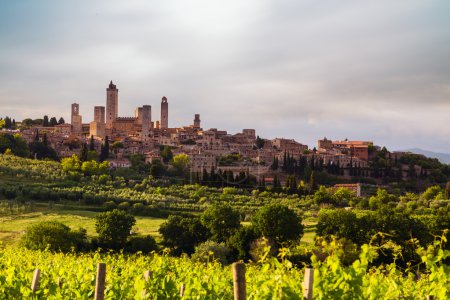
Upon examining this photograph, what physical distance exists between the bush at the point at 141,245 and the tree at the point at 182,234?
2.61 feet

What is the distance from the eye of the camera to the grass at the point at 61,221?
Result: 2801cm

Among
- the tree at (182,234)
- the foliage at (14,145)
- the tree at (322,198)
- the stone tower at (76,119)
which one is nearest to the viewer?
the tree at (182,234)

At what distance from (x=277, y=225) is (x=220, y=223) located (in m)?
2.97

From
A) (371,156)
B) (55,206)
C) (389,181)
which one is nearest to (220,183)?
(55,206)

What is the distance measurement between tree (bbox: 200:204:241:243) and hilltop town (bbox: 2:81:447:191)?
2919 cm

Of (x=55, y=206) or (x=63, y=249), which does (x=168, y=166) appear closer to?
(x=55, y=206)

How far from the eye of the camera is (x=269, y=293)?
4871 millimetres

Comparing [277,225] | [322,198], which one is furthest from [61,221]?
[322,198]

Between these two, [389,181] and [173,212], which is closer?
[173,212]

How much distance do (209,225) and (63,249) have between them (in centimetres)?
742

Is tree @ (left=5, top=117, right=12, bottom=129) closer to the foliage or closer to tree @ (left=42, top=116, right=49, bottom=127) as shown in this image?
tree @ (left=42, top=116, right=49, bottom=127)

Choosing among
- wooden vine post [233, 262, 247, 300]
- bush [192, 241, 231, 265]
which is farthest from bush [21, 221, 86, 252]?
wooden vine post [233, 262, 247, 300]

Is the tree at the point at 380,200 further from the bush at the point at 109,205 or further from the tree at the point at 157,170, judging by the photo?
the tree at the point at 157,170

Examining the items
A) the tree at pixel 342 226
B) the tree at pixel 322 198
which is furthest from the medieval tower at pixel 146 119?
the tree at pixel 342 226
